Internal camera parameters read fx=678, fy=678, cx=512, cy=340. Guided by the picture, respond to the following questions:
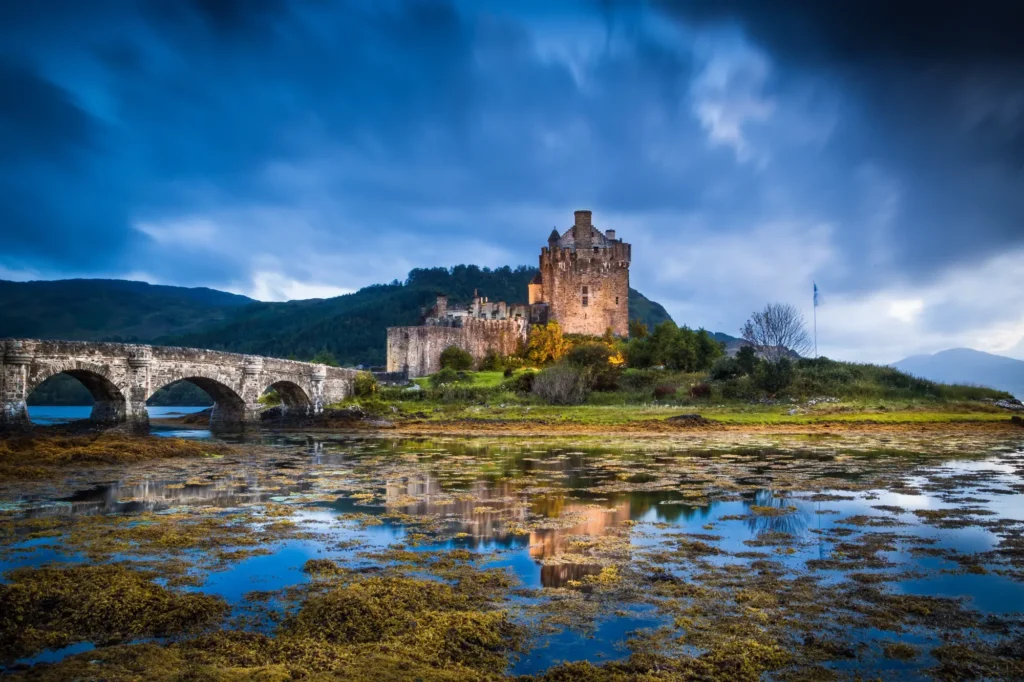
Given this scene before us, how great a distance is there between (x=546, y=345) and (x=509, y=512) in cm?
5253

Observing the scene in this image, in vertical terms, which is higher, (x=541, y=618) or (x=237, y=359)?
(x=237, y=359)

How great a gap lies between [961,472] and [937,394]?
3215 cm

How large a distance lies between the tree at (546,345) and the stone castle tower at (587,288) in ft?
23.6

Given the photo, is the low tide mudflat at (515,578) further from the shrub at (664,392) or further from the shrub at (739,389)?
the shrub at (664,392)

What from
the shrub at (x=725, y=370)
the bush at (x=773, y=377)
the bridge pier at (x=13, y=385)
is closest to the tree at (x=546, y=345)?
the shrub at (x=725, y=370)

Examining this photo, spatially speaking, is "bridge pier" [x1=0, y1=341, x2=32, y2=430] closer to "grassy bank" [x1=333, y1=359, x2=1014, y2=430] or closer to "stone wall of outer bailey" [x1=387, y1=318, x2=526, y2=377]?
"grassy bank" [x1=333, y1=359, x2=1014, y2=430]

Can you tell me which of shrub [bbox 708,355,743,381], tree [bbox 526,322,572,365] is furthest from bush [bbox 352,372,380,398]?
shrub [bbox 708,355,743,381]

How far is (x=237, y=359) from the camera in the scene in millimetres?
35125

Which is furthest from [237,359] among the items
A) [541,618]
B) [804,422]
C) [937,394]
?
[937,394]

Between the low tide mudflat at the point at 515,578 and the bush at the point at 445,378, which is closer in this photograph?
the low tide mudflat at the point at 515,578

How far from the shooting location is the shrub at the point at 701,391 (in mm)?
45750

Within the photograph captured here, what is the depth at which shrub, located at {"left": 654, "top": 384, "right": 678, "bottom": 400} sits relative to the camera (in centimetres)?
4703

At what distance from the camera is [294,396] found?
146 ft

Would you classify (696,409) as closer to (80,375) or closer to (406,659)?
(80,375)
